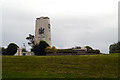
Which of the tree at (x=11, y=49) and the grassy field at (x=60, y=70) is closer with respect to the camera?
the grassy field at (x=60, y=70)

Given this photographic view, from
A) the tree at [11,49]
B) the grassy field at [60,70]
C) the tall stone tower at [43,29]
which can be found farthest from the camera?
the tall stone tower at [43,29]

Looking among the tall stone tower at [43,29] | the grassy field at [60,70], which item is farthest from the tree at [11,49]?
the grassy field at [60,70]

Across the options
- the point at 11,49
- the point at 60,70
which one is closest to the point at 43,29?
the point at 11,49

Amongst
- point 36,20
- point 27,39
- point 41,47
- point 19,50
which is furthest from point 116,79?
point 27,39

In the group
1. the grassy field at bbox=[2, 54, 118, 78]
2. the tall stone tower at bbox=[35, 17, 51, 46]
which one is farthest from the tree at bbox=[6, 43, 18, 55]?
the grassy field at bbox=[2, 54, 118, 78]

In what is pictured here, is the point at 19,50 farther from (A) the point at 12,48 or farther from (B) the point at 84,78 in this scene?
(B) the point at 84,78

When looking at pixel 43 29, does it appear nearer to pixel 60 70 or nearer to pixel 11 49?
pixel 11 49

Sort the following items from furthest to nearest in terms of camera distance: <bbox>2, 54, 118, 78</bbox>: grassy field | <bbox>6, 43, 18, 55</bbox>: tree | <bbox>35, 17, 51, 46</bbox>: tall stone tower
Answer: <bbox>35, 17, 51, 46</bbox>: tall stone tower < <bbox>6, 43, 18, 55</bbox>: tree < <bbox>2, 54, 118, 78</bbox>: grassy field

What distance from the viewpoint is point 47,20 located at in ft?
216

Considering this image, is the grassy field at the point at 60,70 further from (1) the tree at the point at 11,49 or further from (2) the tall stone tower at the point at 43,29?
(2) the tall stone tower at the point at 43,29

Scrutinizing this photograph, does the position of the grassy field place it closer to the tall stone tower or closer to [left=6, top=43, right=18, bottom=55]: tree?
[left=6, top=43, right=18, bottom=55]: tree

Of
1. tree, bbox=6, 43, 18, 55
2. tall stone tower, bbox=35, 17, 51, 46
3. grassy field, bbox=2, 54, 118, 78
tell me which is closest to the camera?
grassy field, bbox=2, 54, 118, 78

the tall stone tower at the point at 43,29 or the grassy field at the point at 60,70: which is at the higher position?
the tall stone tower at the point at 43,29

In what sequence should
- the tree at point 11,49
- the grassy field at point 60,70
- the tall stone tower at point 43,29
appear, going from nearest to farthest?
1. the grassy field at point 60,70
2. the tree at point 11,49
3. the tall stone tower at point 43,29
